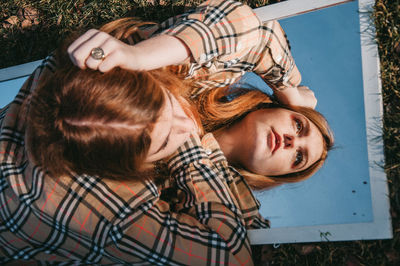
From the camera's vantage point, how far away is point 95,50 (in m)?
1.11

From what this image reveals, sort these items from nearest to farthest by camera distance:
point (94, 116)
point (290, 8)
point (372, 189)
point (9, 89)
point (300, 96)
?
point (94, 116) < point (372, 189) < point (300, 96) < point (290, 8) < point (9, 89)

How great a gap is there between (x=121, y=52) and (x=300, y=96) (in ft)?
3.75

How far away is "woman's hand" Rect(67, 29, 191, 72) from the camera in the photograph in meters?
1.12

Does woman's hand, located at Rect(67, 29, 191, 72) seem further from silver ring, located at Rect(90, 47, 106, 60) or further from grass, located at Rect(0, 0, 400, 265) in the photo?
grass, located at Rect(0, 0, 400, 265)

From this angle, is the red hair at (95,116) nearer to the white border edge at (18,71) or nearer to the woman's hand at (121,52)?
the woman's hand at (121,52)

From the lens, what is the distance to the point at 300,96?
74.4 inches

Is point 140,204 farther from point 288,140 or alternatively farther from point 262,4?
point 262,4

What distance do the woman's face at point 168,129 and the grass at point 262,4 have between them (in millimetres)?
987

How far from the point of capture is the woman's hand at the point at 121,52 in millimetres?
1118

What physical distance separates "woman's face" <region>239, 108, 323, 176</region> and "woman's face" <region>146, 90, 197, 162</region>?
55cm

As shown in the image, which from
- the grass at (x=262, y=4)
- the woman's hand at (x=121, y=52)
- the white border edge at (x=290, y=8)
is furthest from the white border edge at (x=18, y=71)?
the white border edge at (x=290, y=8)

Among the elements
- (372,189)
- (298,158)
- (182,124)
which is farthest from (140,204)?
(372,189)

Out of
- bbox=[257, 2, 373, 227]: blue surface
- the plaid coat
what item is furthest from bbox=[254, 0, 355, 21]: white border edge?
the plaid coat

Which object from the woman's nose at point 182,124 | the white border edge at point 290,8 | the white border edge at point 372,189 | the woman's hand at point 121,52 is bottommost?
the white border edge at point 372,189
